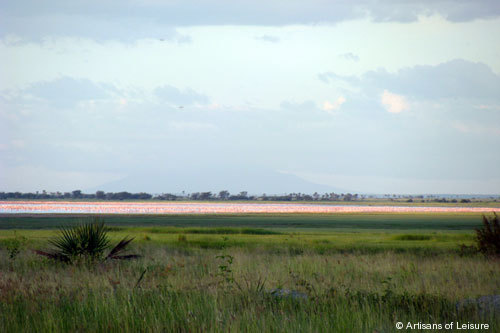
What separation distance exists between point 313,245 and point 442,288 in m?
15.8

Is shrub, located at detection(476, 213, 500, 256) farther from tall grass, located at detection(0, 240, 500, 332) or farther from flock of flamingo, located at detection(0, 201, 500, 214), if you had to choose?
flock of flamingo, located at detection(0, 201, 500, 214)

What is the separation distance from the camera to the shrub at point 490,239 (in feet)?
78.3

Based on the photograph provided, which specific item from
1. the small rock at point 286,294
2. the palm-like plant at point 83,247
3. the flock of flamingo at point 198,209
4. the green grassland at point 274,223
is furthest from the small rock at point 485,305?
the flock of flamingo at point 198,209

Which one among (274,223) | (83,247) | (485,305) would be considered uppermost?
(83,247)

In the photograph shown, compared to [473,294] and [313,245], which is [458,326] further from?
[313,245]

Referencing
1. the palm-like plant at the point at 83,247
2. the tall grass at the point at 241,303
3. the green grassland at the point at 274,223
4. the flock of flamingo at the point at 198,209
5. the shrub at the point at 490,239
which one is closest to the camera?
the tall grass at the point at 241,303

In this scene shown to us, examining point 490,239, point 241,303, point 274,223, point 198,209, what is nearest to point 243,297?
point 241,303

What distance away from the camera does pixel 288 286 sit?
1544cm

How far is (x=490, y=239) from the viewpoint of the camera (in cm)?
2422

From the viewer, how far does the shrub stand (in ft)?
78.3

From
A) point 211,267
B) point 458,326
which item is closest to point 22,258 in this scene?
point 211,267

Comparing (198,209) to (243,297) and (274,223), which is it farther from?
(243,297)

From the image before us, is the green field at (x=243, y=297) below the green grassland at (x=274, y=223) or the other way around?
the other way around

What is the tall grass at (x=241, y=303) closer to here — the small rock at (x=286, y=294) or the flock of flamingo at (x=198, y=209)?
the small rock at (x=286, y=294)
